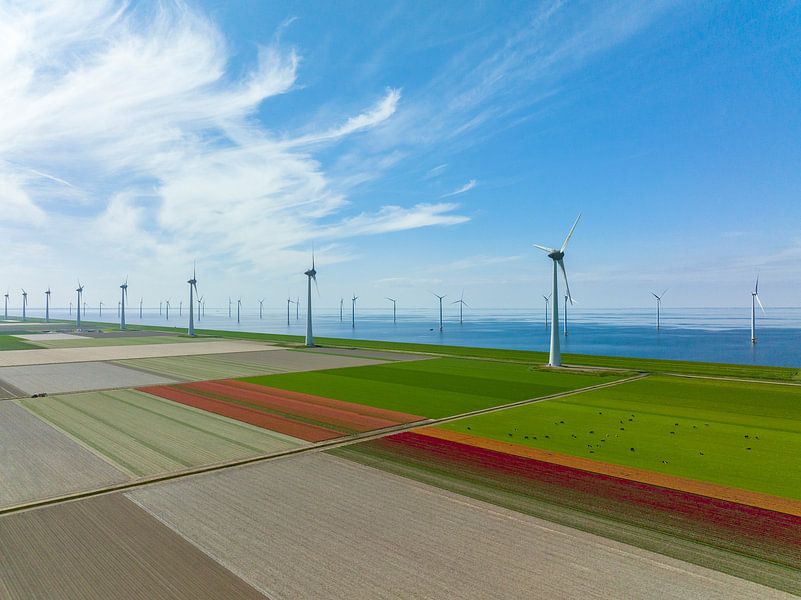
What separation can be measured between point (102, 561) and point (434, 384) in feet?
115

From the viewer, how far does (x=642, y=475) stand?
19.9 meters

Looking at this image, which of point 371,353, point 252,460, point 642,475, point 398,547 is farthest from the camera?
point 371,353

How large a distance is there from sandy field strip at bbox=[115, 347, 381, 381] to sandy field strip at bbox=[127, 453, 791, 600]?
35823 mm

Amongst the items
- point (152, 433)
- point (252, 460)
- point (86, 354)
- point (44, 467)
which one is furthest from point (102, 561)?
point (86, 354)

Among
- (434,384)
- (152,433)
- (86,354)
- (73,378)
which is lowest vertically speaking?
(434,384)

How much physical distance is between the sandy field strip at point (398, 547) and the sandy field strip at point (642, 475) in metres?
6.31

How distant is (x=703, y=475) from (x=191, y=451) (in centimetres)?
2365

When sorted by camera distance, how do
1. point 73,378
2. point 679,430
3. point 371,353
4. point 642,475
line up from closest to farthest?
point 642,475, point 679,430, point 73,378, point 371,353

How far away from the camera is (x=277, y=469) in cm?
2102

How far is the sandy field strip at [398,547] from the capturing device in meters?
11.8

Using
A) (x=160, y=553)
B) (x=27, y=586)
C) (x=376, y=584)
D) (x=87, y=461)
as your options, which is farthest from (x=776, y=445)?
(x=87, y=461)

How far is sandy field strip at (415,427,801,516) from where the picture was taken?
16875mm

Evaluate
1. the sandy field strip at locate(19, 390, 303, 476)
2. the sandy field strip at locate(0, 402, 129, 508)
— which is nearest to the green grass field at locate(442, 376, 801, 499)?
the sandy field strip at locate(19, 390, 303, 476)

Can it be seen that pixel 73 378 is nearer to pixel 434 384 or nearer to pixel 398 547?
pixel 434 384
